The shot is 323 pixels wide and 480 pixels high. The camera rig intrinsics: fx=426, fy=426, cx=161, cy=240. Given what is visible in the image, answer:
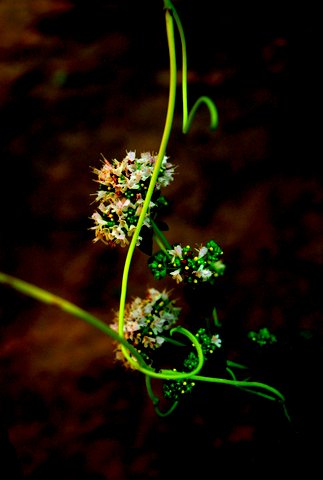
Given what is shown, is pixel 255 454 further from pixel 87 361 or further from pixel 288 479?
pixel 87 361

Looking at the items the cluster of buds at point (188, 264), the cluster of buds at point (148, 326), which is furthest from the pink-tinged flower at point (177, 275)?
the cluster of buds at point (148, 326)

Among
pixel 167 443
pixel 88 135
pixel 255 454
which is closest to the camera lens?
pixel 255 454

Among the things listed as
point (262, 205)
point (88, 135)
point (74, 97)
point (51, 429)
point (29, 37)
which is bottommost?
point (51, 429)

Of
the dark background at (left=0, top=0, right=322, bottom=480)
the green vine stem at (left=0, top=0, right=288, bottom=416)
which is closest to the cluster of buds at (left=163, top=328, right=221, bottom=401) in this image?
the green vine stem at (left=0, top=0, right=288, bottom=416)

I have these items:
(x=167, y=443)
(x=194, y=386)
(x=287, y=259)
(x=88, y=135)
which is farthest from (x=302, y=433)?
(x=88, y=135)

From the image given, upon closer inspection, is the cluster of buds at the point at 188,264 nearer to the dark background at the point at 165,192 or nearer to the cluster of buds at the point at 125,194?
the cluster of buds at the point at 125,194

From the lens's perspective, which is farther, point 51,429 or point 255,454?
point 51,429

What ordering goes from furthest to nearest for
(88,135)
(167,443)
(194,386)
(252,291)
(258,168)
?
(88,135)
(258,168)
(252,291)
(167,443)
(194,386)
